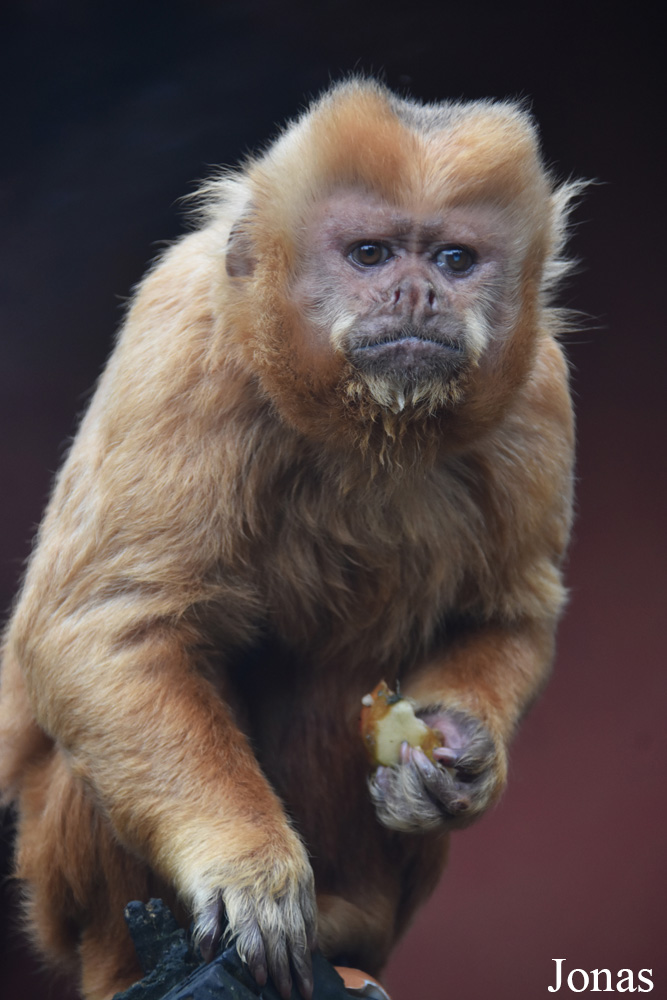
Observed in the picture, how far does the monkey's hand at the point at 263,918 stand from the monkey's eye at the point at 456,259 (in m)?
1.29

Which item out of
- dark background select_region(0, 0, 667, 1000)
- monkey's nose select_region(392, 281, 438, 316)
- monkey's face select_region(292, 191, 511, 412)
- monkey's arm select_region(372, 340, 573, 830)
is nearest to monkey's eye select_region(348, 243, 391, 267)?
monkey's face select_region(292, 191, 511, 412)

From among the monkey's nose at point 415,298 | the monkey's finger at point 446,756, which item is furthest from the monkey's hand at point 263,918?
the monkey's nose at point 415,298

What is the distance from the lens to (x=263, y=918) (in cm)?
236

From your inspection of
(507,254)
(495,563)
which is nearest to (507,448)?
(495,563)

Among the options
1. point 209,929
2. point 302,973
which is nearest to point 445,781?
point 302,973

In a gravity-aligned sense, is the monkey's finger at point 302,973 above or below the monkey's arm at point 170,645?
below

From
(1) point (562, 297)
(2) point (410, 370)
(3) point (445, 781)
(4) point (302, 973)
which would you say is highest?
Result: (1) point (562, 297)

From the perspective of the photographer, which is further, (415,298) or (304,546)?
(304,546)

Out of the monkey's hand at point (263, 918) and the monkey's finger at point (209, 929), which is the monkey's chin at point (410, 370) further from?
the monkey's finger at point (209, 929)

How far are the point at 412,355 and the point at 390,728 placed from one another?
909mm

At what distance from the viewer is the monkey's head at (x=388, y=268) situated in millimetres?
2330

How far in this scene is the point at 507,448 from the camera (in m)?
2.86

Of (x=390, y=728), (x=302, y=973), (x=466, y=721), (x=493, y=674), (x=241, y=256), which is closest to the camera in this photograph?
(x=302, y=973)

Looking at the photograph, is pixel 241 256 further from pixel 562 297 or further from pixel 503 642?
pixel 562 297
